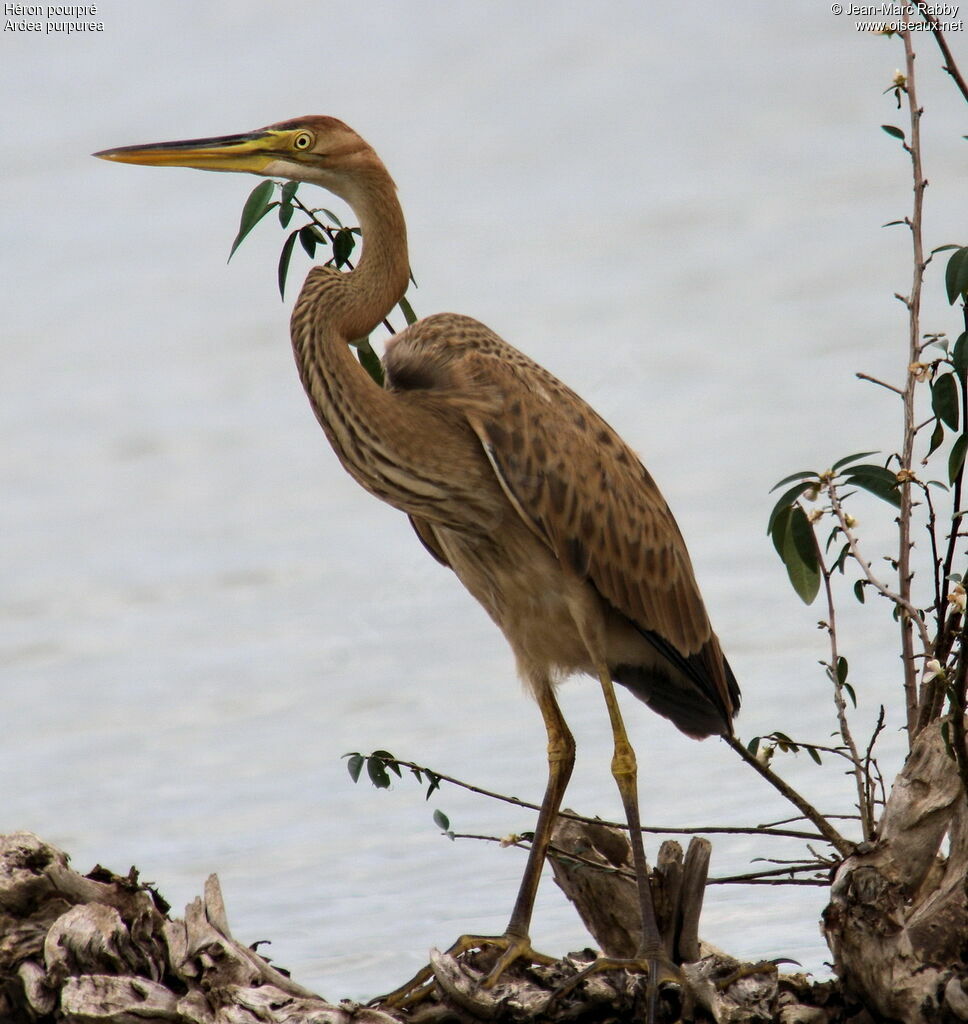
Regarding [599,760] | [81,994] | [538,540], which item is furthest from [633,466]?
[599,760]

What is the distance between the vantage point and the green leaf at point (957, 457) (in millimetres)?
2668

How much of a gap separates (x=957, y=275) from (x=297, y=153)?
1.37 meters

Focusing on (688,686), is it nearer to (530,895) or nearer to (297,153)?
(530,895)

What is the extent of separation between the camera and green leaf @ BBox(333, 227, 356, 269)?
137 inches

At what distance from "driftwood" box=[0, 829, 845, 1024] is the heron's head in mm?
1373

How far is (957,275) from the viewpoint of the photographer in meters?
2.58

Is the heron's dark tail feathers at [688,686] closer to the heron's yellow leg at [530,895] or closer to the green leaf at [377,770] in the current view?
the heron's yellow leg at [530,895]

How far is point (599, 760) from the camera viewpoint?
17.8ft

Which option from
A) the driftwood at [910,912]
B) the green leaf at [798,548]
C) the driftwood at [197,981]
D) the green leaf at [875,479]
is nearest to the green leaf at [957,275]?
the green leaf at [875,479]

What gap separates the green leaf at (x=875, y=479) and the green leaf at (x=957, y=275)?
1.17 ft

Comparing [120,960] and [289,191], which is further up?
[289,191]

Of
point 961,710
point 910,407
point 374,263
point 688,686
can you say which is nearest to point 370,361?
point 374,263

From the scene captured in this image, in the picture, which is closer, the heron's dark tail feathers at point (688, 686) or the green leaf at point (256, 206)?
the green leaf at point (256, 206)

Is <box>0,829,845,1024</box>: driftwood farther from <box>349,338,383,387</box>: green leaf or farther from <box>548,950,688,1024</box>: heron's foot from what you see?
<box>349,338,383,387</box>: green leaf
